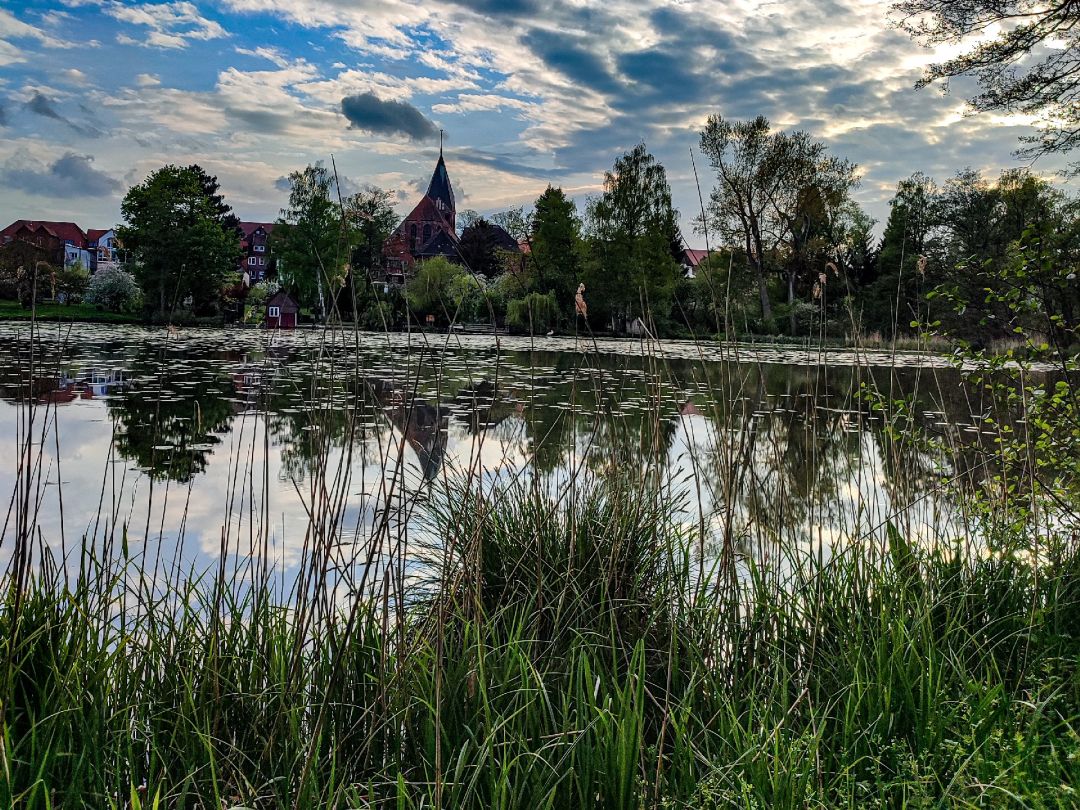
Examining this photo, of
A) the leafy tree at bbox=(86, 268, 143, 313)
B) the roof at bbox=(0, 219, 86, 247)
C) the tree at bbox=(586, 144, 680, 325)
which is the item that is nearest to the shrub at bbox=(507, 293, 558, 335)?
the tree at bbox=(586, 144, 680, 325)

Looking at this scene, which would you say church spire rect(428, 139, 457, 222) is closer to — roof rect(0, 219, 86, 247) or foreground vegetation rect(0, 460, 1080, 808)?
roof rect(0, 219, 86, 247)

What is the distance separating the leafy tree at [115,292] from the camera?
36.7 meters

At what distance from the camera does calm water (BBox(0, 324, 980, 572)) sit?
257 centimetres

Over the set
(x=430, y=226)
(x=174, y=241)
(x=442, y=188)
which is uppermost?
(x=442, y=188)

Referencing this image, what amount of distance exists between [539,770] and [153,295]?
1516 inches

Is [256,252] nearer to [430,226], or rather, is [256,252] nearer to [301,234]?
[430,226]

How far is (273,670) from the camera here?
2.23m

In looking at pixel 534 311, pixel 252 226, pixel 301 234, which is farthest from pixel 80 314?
pixel 252 226

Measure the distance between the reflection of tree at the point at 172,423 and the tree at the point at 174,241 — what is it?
20.0 metres

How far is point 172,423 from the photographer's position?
906 cm

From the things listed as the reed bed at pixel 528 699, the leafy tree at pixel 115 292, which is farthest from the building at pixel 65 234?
the reed bed at pixel 528 699

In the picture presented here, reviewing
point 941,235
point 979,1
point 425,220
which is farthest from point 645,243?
point 425,220

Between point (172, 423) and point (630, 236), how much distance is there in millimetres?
35668

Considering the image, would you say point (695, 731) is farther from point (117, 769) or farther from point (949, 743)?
point (117, 769)
